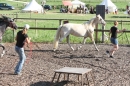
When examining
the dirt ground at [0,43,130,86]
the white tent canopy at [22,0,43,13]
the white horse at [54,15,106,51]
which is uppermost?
the white tent canopy at [22,0,43,13]

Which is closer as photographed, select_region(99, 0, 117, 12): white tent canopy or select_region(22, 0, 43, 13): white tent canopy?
select_region(22, 0, 43, 13): white tent canopy

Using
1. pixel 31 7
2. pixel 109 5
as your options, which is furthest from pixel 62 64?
pixel 109 5

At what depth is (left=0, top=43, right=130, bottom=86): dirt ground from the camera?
882 cm

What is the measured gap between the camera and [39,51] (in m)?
14.3

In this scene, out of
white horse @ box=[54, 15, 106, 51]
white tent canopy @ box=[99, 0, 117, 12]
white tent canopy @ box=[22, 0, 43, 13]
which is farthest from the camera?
white tent canopy @ box=[99, 0, 117, 12]

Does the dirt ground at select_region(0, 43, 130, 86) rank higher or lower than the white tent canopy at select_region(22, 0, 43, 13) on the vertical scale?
lower

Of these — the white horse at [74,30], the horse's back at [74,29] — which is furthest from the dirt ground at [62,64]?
the horse's back at [74,29]

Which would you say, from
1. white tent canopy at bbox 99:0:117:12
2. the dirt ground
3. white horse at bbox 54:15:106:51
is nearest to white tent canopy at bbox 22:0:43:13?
white tent canopy at bbox 99:0:117:12

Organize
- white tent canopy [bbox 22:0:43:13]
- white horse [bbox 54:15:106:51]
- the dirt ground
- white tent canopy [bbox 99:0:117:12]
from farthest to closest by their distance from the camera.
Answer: white tent canopy [bbox 99:0:117:12], white tent canopy [bbox 22:0:43:13], white horse [bbox 54:15:106:51], the dirt ground

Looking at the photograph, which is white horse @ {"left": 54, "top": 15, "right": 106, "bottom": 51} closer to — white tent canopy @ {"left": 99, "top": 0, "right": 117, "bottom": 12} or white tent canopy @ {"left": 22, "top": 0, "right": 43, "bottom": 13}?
white tent canopy @ {"left": 22, "top": 0, "right": 43, "bottom": 13}

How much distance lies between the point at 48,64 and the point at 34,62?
623 millimetres

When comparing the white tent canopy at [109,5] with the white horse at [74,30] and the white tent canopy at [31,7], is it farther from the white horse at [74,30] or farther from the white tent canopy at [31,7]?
the white horse at [74,30]

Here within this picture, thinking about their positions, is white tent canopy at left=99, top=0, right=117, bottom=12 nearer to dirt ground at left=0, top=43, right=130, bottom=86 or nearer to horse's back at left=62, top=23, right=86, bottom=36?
dirt ground at left=0, top=43, right=130, bottom=86

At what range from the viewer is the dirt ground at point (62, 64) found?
882 cm
